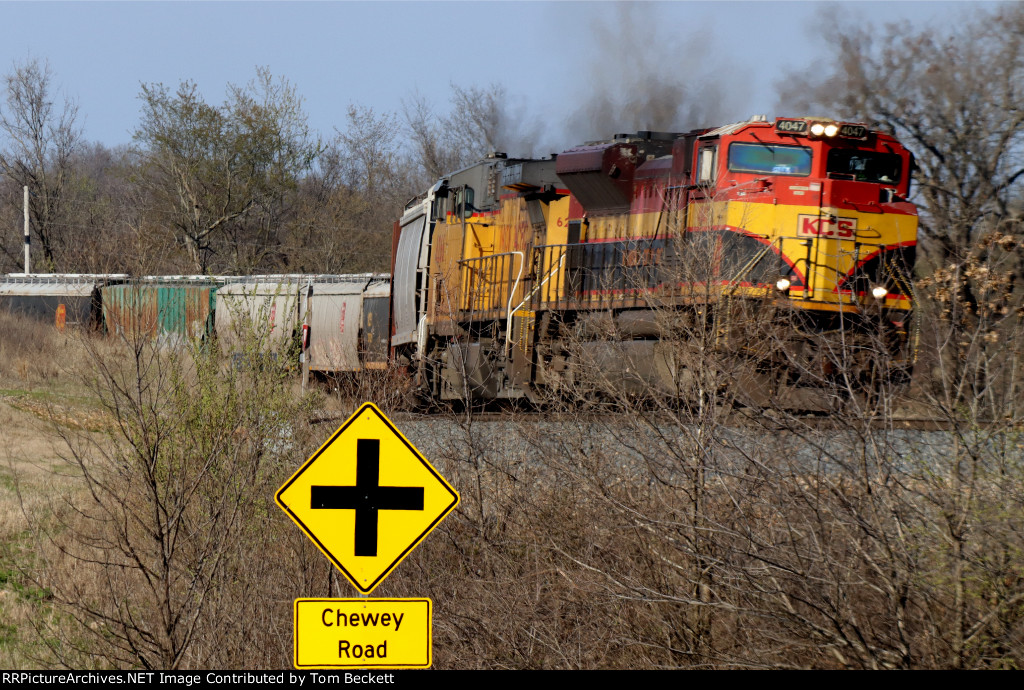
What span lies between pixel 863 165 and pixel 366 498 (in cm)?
848

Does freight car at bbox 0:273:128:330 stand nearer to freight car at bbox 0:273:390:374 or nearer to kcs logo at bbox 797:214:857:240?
freight car at bbox 0:273:390:374

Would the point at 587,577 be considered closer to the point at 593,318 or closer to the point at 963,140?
the point at 593,318

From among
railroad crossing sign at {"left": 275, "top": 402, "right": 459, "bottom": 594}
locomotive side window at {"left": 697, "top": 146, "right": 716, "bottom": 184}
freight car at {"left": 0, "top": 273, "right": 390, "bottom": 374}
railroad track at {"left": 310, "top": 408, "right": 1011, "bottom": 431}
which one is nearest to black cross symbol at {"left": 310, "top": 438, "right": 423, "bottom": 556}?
railroad crossing sign at {"left": 275, "top": 402, "right": 459, "bottom": 594}

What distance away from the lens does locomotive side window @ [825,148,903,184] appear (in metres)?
11.2

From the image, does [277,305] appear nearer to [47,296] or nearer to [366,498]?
[47,296]

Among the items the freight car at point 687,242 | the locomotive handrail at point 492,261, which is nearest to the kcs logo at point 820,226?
the freight car at point 687,242

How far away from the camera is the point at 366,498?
15.7 feet

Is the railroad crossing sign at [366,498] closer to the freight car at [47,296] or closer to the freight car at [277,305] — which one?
the freight car at [277,305]

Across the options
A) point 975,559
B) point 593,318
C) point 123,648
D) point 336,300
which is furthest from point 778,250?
point 336,300

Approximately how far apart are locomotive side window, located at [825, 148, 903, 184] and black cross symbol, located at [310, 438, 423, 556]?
7866 mm

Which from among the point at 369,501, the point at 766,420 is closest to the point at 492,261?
the point at 766,420

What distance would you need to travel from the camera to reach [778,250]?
1078cm
